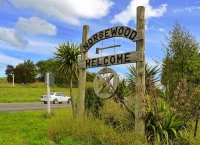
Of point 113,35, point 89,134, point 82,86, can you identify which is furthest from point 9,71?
point 89,134

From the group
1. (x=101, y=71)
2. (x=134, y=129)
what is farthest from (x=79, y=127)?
(x=101, y=71)

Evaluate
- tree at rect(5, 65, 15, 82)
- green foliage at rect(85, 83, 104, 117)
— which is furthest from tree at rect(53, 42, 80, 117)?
tree at rect(5, 65, 15, 82)

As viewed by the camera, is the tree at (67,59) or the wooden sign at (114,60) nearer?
the wooden sign at (114,60)

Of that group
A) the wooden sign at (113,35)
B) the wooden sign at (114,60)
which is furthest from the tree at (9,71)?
the wooden sign at (114,60)

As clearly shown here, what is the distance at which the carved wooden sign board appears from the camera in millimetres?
7102

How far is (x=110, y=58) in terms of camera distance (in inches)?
317

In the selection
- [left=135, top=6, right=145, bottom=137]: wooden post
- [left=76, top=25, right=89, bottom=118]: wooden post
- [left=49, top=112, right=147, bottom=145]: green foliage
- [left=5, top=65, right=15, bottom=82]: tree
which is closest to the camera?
[left=49, top=112, right=147, bottom=145]: green foliage

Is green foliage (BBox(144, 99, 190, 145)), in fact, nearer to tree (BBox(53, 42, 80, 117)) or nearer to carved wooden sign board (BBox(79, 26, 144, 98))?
carved wooden sign board (BBox(79, 26, 144, 98))

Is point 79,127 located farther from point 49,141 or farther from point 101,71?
point 101,71

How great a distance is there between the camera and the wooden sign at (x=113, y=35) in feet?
23.8

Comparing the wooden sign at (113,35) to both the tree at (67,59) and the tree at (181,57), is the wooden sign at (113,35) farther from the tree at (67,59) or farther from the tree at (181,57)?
the tree at (181,57)

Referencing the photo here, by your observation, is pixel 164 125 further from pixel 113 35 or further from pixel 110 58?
pixel 113 35

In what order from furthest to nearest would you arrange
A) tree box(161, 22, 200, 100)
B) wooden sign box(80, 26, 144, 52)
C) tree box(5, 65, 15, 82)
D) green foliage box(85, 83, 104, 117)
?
tree box(5, 65, 15, 82) → tree box(161, 22, 200, 100) → green foliage box(85, 83, 104, 117) → wooden sign box(80, 26, 144, 52)

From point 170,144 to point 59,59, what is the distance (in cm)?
805
